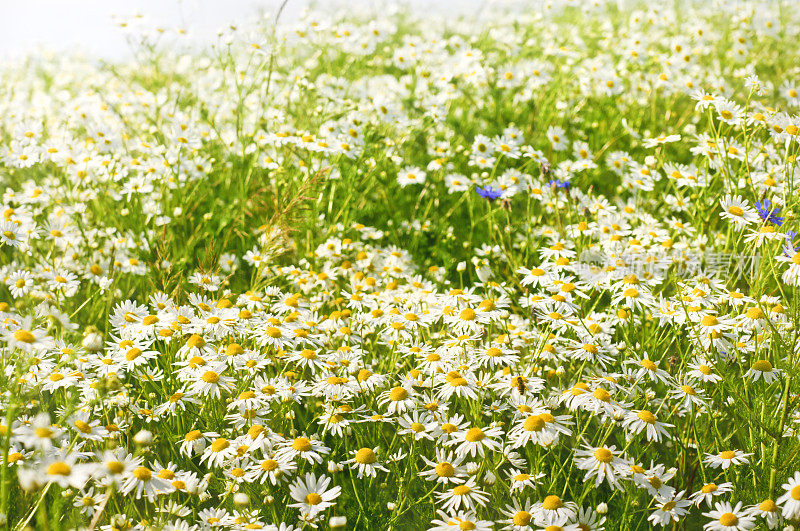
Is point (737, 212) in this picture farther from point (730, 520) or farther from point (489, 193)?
point (730, 520)

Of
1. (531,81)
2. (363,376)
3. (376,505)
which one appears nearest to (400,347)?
(363,376)

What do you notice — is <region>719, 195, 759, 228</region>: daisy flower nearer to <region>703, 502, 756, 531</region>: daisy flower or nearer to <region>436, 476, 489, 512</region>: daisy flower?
<region>703, 502, 756, 531</region>: daisy flower

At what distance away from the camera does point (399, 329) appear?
9.12 ft

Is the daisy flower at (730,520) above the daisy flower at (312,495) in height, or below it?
below

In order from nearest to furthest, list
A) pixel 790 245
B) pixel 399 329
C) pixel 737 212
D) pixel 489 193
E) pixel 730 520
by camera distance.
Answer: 1. pixel 730 520
2. pixel 790 245
3. pixel 399 329
4. pixel 737 212
5. pixel 489 193

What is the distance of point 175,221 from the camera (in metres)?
4.00

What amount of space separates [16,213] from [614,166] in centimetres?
362

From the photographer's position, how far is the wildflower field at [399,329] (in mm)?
2156

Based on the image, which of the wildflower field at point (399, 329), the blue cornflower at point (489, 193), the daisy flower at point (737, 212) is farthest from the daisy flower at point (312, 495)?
the daisy flower at point (737, 212)

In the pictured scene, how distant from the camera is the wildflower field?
216cm

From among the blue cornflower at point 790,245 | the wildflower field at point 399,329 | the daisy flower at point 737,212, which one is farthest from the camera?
the daisy flower at point 737,212

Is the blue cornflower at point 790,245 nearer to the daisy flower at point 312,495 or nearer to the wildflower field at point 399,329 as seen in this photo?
the wildflower field at point 399,329

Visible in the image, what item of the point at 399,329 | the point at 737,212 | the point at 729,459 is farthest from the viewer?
the point at 737,212

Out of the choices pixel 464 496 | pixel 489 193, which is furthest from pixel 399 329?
pixel 489 193
